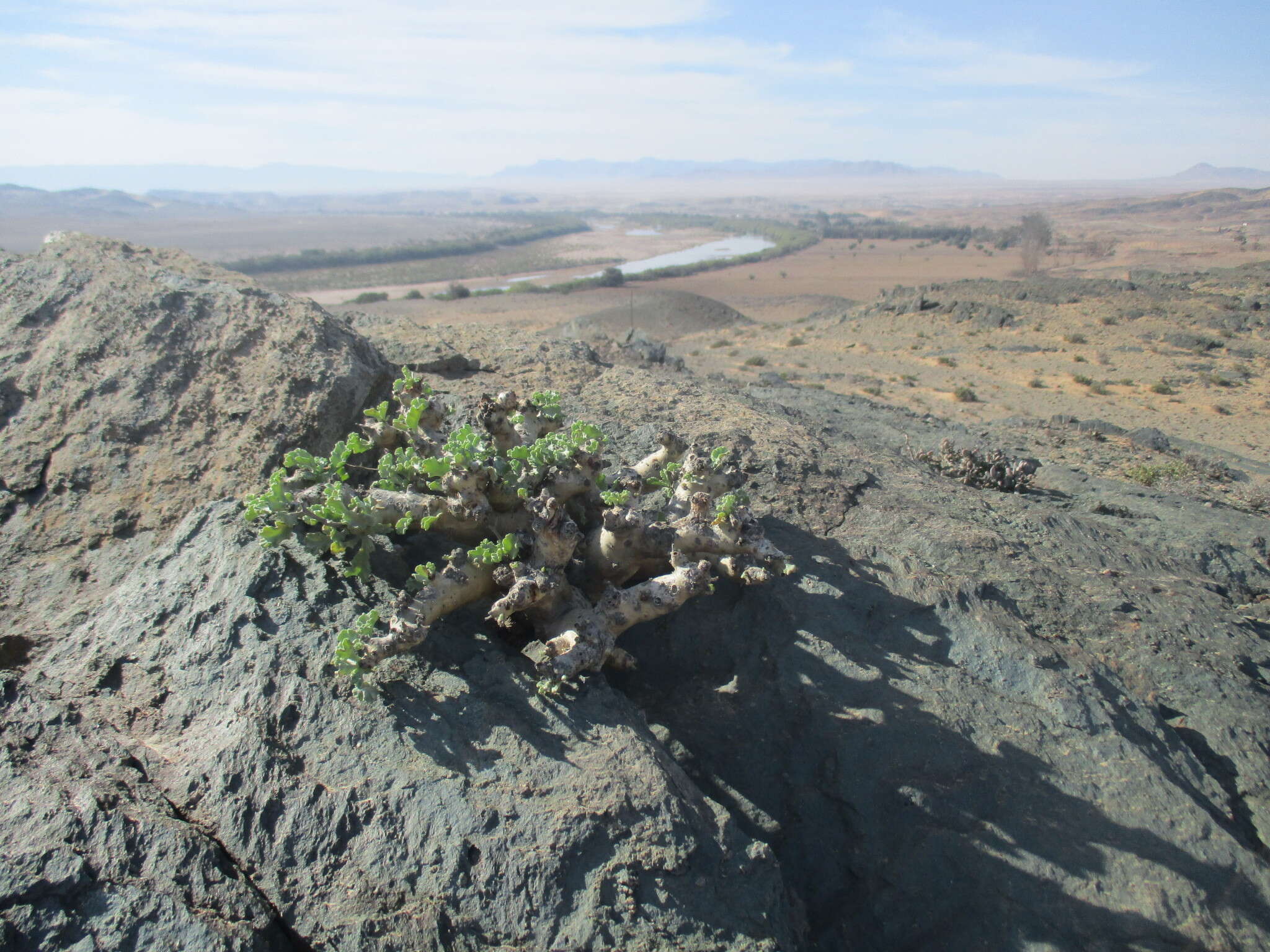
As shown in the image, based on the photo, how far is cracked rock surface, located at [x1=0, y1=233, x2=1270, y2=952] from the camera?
7.69 feet

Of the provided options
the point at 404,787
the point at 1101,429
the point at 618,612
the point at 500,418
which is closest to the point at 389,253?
the point at 1101,429

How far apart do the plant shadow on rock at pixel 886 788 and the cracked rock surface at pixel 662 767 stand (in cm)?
1

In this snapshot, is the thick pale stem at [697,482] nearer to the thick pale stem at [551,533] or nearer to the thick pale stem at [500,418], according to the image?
the thick pale stem at [551,533]

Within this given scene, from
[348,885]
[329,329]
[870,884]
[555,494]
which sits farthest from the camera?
[329,329]

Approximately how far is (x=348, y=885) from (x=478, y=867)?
0.40 m

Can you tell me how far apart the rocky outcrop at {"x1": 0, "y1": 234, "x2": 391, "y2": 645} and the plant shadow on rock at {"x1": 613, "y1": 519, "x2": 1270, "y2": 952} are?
2.27 metres

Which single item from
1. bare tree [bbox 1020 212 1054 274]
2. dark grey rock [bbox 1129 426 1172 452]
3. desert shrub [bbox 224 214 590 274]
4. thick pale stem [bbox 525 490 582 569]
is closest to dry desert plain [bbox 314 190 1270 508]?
dark grey rock [bbox 1129 426 1172 452]

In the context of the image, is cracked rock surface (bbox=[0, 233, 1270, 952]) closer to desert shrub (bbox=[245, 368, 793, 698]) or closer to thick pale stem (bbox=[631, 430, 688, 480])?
desert shrub (bbox=[245, 368, 793, 698])

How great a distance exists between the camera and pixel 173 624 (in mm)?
2943

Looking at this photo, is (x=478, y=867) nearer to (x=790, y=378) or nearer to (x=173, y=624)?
(x=173, y=624)

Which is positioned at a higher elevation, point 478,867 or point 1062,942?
point 478,867

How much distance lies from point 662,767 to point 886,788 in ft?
3.35

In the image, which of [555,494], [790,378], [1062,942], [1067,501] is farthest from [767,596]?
[790,378]

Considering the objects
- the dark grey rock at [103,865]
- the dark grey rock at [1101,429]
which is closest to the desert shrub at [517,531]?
the dark grey rock at [103,865]
